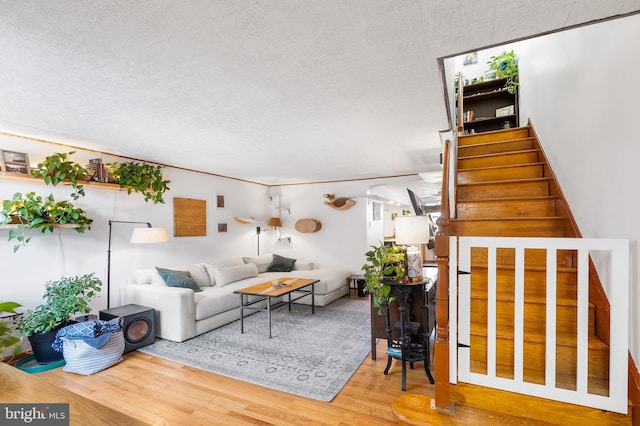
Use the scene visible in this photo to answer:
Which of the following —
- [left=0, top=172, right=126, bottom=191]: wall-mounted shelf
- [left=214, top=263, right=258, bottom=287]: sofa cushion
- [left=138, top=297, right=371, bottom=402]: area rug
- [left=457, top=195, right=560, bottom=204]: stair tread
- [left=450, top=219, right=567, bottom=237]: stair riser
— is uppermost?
[left=0, top=172, right=126, bottom=191]: wall-mounted shelf

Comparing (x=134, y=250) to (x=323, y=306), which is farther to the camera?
(x=323, y=306)

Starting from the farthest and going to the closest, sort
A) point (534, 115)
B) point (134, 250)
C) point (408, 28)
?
point (134, 250), point (534, 115), point (408, 28)

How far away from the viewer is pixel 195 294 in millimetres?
4070

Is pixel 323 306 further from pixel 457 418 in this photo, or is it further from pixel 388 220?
pixel 388 220

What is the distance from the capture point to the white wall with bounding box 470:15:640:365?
1.60 meters

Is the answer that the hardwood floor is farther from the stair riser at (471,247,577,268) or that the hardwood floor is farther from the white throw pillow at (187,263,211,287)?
the white throw pillow at (187,263,211,287)

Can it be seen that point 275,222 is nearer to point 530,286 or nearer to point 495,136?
point 495,136

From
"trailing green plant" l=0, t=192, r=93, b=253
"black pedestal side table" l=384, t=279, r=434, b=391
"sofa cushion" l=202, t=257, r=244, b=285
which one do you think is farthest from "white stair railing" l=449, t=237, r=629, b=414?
"sofa cushion" l=202, t=257, r=244, b=285

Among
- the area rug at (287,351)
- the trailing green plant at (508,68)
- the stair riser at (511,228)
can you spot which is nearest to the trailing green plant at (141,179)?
the area rug at (287,351)

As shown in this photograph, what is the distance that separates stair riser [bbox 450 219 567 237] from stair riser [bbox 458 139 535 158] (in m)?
1.34

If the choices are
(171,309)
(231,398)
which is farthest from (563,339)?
(171,309)

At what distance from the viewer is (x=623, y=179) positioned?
1699 mm

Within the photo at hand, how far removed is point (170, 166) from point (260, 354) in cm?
312

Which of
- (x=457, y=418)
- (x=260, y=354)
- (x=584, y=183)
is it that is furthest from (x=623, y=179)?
(x=260, y=354)
